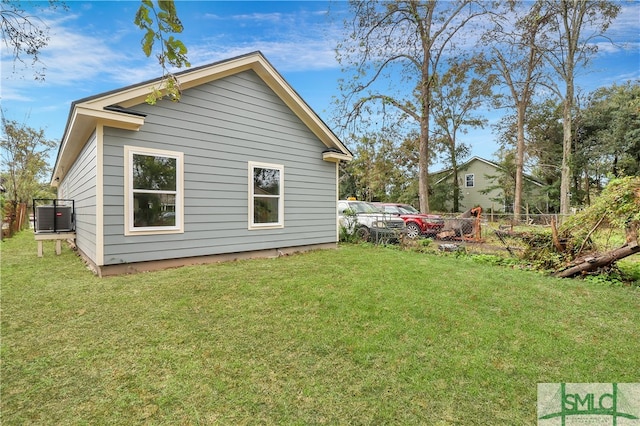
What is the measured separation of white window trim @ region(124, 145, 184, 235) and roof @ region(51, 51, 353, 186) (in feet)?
1.48

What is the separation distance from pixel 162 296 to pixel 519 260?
722 centimetres

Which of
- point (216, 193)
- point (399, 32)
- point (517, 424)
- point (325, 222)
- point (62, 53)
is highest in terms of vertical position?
point (399, 32)

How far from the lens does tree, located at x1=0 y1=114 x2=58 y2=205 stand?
17922mm

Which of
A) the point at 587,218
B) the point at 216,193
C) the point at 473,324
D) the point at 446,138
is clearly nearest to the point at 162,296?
the point at 216,193

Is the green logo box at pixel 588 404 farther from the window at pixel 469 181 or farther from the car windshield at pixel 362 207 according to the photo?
the window at pixel 469 181

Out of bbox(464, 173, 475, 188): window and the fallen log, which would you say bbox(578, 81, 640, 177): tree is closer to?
bbox(464, 173, 475, 188): window

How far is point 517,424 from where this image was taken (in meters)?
2.01

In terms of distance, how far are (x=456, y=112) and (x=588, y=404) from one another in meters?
27.1

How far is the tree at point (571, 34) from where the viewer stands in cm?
1568

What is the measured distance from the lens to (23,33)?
363cm

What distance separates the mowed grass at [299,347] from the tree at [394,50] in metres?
10.9

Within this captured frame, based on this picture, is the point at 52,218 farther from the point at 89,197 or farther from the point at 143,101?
the point at 143,101

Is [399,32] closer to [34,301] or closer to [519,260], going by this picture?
[519,260]

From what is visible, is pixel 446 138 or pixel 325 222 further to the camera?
pixel 446 138
